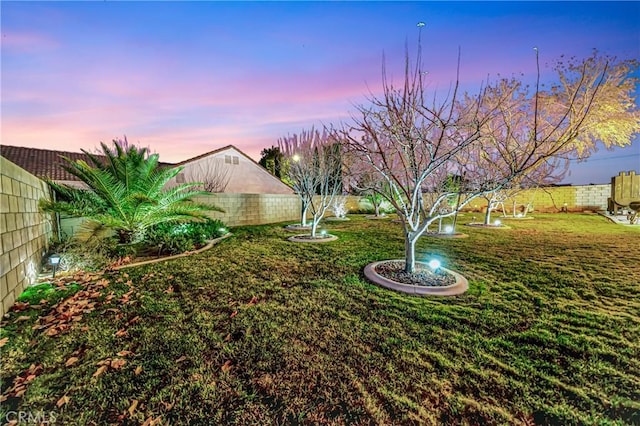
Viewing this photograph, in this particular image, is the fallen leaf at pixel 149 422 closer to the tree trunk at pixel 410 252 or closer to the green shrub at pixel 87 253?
the tree trunk at pixel 410 252

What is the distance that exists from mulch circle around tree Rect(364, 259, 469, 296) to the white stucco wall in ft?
47.2

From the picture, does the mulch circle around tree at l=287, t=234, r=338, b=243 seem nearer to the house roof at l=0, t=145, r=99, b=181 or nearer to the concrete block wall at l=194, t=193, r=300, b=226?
the concrete block wall at l=194, t=193, r=300, b=226

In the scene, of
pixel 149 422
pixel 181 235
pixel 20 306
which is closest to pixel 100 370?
pixel 149 422

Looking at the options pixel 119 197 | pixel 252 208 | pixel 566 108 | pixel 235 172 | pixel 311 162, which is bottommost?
pixel 252 208

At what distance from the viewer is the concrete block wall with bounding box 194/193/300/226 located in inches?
440

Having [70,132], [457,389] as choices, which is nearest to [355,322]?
[457,389]

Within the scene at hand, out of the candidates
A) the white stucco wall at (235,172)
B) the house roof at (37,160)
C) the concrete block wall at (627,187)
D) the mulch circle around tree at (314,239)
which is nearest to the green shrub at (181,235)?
the mulch circle around tree at (314,239)

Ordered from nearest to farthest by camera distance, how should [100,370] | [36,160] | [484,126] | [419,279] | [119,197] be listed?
[100,370], [419,279], [119,197], [484,126], [36,160]

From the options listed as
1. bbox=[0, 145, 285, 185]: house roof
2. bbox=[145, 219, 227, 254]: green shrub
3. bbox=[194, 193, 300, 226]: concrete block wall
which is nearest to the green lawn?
bbox=[145, 219, 227, 254]: green shrub

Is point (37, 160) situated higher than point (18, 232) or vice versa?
point (37, 160)

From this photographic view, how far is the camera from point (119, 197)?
5973 millimetres

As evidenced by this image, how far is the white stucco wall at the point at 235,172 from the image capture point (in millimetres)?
15828

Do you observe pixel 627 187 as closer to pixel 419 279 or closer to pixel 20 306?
pixel 419 279

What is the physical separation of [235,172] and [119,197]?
11986 millimetres
